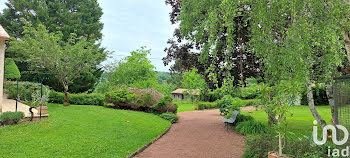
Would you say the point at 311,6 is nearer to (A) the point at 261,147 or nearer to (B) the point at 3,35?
(A) the point at 261,147

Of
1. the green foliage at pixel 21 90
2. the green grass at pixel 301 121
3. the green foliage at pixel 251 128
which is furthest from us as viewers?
the green foliage at pixel 21 90

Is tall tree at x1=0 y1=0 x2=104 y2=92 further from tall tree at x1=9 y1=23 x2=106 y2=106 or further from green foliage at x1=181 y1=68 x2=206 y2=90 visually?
green foliage at x1=181 y1=68 x2=206 y2=90

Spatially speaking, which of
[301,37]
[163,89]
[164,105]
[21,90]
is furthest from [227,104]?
[163,89]

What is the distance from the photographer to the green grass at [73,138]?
5.32 m

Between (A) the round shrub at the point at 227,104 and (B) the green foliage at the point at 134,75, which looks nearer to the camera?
(A) the round shrub at the point at 227,104

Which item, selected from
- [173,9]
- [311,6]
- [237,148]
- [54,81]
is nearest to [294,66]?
[311,6]

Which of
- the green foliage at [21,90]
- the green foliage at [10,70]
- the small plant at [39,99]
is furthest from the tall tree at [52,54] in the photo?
the small plant at [39,99]

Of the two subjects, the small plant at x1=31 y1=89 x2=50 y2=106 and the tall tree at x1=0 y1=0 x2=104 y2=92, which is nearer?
A: the small plant at x1=31 y1=89 x2=50 y2=106

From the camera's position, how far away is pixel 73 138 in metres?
6.48

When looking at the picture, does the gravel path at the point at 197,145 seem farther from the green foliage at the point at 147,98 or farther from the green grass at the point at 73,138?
the green foliage at the point at 147,98

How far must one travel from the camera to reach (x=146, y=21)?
2262 centimetres

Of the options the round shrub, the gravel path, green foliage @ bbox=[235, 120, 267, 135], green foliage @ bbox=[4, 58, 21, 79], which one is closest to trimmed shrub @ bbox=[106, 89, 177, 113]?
the round shrub

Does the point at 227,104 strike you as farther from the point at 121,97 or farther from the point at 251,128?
the point at 121,97

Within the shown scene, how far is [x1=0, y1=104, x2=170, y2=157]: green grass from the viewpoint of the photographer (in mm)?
5316
